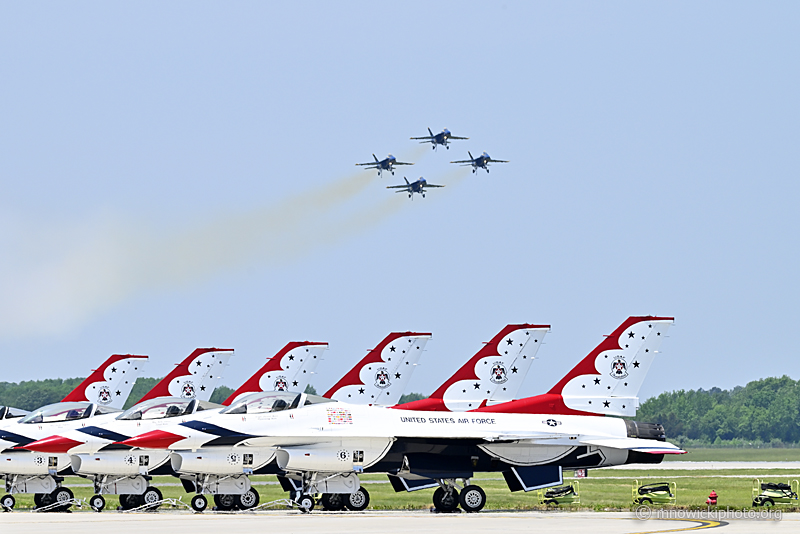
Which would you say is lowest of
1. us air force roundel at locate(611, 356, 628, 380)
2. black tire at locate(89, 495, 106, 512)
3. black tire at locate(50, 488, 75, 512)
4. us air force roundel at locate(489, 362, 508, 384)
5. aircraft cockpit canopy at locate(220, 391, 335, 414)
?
black tire at locate(89, 495, 106, 512)

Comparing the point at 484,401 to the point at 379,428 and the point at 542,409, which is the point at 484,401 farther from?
the point at 379,428

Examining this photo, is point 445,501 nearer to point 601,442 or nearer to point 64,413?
point 601,442

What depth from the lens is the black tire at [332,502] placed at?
28719 mm

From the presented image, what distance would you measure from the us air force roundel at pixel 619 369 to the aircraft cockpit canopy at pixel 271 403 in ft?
25.5

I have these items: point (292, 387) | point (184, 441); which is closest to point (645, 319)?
point (184, 441)

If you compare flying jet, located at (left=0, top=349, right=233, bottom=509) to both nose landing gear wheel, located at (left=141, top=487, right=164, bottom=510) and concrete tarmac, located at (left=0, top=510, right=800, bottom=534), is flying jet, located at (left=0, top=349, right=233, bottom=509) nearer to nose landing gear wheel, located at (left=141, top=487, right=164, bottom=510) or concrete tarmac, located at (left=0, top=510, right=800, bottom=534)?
nose landing gear wheel, located at (left=141, top=487, right=164, bottom=510)

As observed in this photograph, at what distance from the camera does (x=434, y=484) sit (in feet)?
95.3

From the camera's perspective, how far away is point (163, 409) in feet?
98.7

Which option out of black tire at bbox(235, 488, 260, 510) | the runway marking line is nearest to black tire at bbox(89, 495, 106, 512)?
black tire at bbox(235, 488, 260, 510)

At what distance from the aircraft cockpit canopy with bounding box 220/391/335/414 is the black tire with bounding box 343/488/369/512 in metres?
2.75

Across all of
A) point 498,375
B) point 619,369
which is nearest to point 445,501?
point 619,369

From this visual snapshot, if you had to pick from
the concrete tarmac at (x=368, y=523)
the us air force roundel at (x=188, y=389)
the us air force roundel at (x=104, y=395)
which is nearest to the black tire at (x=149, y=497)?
the concrete tarmac at (x=368, y=523)

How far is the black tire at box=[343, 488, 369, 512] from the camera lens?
29.1 meters

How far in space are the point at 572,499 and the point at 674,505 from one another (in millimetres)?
4509
